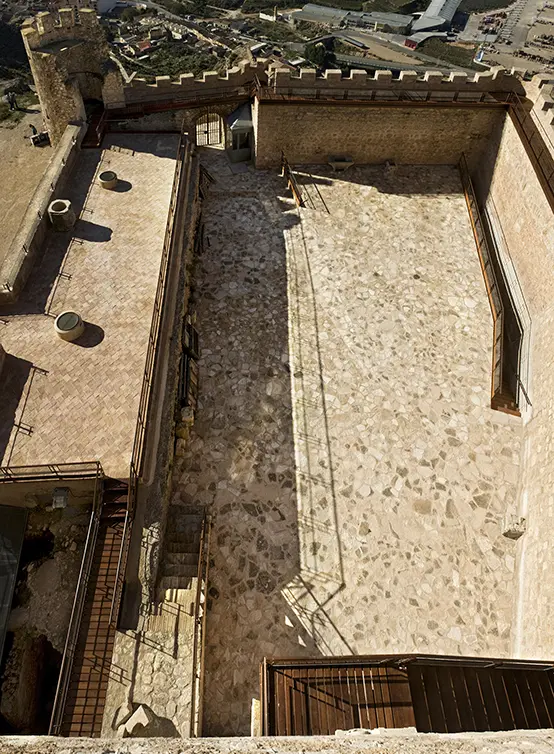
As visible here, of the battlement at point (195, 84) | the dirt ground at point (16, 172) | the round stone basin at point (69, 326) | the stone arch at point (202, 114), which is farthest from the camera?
the dirt ground at point (16, 172)

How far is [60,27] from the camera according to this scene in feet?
52.9

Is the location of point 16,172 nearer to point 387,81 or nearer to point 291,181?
point 291,181

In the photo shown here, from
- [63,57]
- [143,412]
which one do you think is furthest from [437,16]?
[143,412]

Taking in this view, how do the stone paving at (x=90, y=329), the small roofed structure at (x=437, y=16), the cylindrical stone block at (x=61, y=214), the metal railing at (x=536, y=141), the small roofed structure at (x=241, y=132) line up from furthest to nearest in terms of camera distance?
the small roofed structure at (x=437, y=16), the small roofed structure at (x=241, y=132), the metal railing at (x=536, y=141), the cylindrical stone block at (x=61, y=214), the stone paving at (x=90, y=329)

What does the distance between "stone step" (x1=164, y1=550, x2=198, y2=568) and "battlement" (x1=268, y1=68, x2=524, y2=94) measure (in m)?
17.6

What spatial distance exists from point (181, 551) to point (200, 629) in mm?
1688

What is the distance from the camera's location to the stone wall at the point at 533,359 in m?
10.0

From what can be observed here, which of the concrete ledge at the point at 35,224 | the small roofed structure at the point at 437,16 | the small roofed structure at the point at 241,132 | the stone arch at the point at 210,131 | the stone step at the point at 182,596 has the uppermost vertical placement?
the small roofed structure at the point at 437,16

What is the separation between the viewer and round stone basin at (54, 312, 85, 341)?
38.8 feet

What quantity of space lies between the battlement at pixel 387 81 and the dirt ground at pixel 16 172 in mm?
17097

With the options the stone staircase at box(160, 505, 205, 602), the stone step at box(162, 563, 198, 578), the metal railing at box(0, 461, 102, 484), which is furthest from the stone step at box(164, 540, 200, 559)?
the metal railing at box(0, 461, 102, 484)

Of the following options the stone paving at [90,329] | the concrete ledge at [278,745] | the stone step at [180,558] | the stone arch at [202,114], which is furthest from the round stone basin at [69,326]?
the stone arch at [202,114]

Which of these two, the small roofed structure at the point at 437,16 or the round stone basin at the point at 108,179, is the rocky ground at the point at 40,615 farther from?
the small roofed structure at the point at 437,16

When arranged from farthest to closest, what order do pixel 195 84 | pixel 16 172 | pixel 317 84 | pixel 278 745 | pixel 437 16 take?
pixel 437 16 → pixel 16 172 → pixel 195 84 → pixel 317 84 → pixel 278 745
